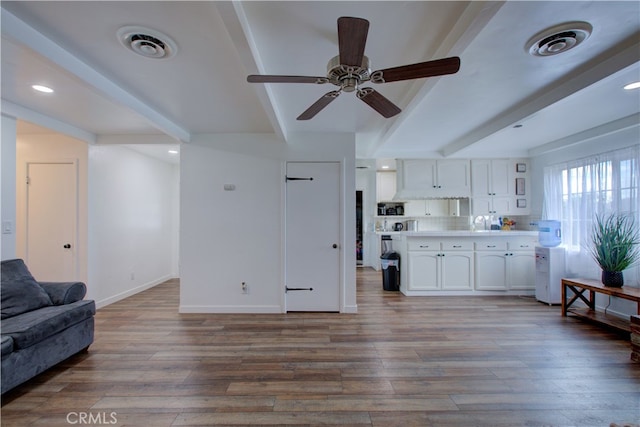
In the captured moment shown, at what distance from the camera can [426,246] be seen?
451cm

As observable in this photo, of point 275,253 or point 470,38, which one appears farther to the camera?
point 275,253

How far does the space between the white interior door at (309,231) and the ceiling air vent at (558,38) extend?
2270mm

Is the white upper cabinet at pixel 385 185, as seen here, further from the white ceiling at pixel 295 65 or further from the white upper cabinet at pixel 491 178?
the white ceiling at pixel 295 65

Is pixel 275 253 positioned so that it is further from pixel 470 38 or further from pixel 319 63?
→ pixel 470 38

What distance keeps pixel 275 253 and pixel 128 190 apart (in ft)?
9.25

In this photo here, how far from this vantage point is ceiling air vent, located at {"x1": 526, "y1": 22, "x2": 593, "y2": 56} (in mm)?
1733

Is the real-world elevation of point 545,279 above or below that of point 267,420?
above

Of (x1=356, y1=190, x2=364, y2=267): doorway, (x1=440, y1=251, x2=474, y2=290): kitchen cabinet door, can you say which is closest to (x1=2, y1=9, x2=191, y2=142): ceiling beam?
(x1=440, y1=251, x2=474, y2=290): kitchen cabinet door

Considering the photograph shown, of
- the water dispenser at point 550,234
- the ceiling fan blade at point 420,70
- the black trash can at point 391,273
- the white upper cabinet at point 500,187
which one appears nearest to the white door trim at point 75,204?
the ceiling fan blade at point 420,70

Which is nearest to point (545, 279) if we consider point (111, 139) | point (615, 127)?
point (615, 127)

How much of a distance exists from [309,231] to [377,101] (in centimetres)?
211

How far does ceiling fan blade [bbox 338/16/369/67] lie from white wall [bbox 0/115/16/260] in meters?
3.53

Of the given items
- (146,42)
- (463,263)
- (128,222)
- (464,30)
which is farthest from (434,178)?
(128,222)

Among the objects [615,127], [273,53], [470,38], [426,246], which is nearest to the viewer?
[470,38]
